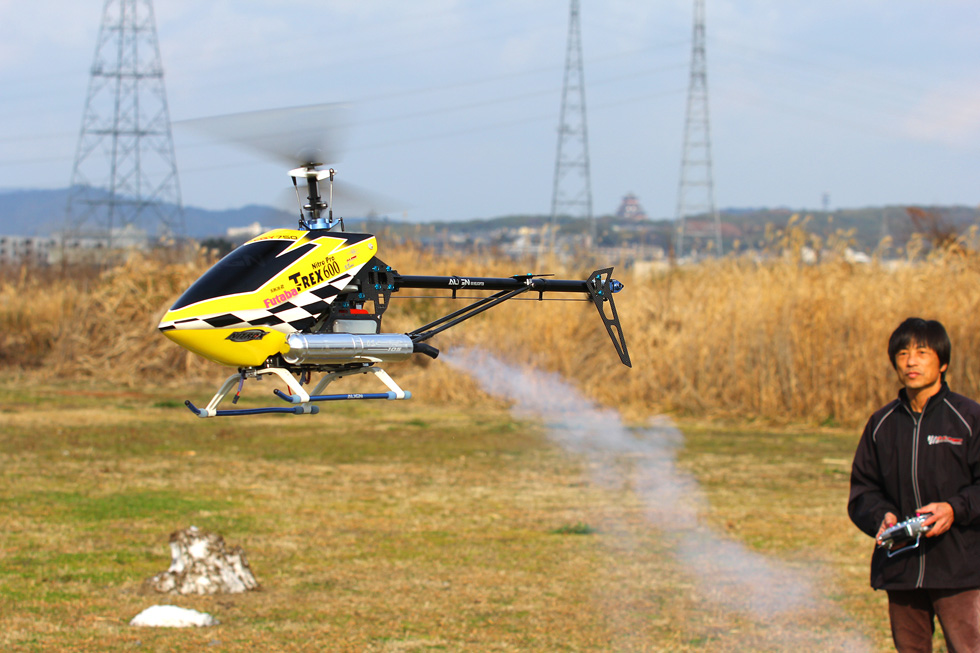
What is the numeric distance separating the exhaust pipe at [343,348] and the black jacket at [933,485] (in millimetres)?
2914

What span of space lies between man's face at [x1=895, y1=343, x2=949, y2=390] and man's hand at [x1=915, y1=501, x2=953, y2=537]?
65 centimetres

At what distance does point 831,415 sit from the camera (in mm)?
21562

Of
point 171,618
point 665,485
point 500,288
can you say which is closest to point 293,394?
point 500,288

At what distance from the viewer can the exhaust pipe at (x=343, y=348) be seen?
399 centimetres

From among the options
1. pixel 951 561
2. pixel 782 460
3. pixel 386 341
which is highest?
pixel 386 341

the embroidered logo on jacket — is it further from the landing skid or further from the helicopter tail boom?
the landing skid

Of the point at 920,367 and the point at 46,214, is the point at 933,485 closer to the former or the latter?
the point at 920,367

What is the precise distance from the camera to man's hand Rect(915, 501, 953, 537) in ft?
16.8

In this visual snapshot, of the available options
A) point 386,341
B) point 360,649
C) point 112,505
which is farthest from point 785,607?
point 112,505

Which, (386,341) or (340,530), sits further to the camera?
(340,530)

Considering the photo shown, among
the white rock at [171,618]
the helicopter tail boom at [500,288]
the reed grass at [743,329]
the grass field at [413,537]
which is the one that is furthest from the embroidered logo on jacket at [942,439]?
the reed grass at [743,329]

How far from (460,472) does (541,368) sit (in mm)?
7712

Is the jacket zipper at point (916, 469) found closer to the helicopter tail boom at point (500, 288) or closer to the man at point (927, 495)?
the man at point (927, 495)

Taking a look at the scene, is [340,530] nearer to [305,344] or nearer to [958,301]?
[305,344]
